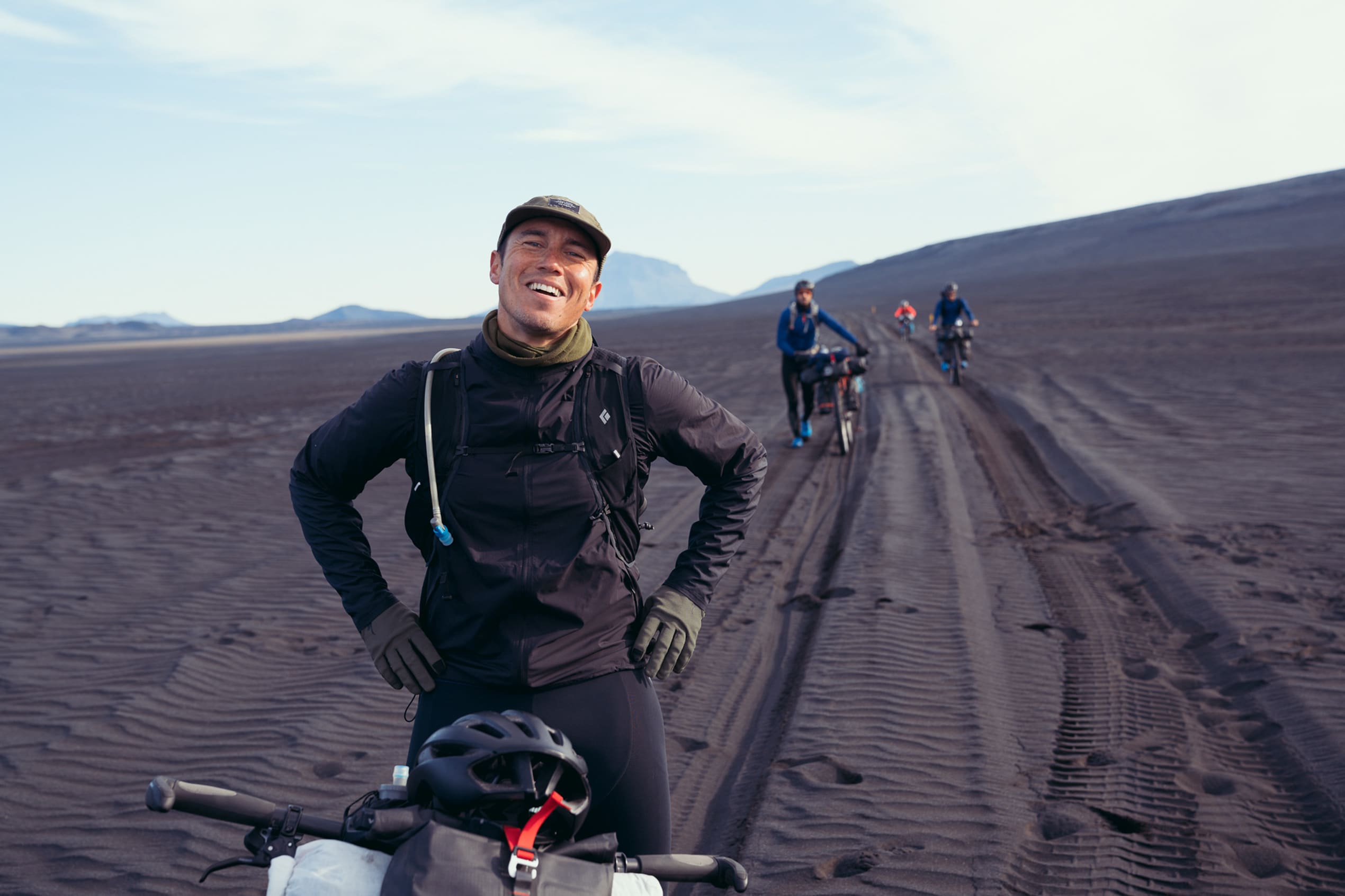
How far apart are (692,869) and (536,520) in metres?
0.74

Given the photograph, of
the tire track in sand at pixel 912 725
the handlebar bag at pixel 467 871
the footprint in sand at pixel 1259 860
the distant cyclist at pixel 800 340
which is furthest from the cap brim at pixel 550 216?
the distant cyclist at pixel 800 340

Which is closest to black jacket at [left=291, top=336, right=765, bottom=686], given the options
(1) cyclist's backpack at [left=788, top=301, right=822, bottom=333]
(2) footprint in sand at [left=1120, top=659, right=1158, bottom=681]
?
(2) footprint in sand at [left=1120, top=659, right=1158, bottom=681]

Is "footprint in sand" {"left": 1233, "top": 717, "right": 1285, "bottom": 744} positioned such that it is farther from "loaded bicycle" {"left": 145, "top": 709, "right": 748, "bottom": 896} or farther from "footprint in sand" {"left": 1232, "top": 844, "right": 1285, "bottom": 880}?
"loaded bicycle" {"left": 145, "top": 709, "right": 748, "bottom": 896}

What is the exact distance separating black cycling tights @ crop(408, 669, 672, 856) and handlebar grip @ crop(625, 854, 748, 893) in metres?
0.35

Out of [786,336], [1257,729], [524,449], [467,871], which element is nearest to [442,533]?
[524,449]

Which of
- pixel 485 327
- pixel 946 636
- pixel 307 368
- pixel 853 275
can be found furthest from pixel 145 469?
pixel 853 275

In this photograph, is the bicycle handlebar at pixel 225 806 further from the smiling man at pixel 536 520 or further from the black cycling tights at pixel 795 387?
the black cycling tights at pixel 795 387

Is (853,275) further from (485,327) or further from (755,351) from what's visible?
(485,327)

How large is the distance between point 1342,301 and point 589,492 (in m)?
33.5

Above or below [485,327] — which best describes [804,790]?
below

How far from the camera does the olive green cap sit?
2035 millimetres

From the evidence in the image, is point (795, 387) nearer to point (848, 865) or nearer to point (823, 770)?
point (823, 770)

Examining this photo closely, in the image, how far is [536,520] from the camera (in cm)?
204

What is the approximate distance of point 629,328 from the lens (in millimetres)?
68312
